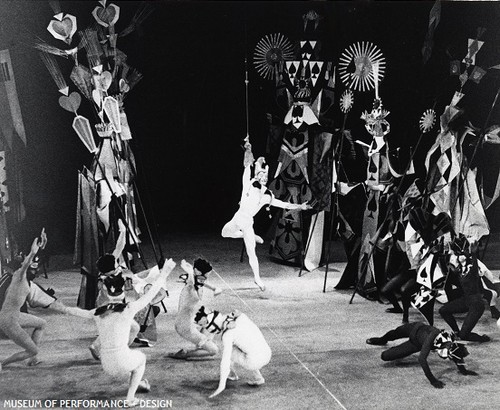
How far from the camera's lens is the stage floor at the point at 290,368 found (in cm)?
417

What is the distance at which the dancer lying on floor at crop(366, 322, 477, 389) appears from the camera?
444cm

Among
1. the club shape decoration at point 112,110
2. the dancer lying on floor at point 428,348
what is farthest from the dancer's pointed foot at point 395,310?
the club shape decoration at point 112,110

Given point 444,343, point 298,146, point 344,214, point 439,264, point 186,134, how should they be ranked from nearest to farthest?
point 444,343 → point 439,264 → point 344,214 → point 298,146 → point 186,134

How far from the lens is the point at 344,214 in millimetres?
6645

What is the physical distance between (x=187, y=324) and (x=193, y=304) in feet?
0.42

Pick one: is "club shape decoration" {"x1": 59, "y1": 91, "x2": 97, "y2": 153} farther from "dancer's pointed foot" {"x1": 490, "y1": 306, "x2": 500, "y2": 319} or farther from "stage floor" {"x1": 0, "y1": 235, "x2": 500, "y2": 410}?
"dancer's pointed foot" {"x1": 490, "y1": 306, "x2": 500, "y2": 319}

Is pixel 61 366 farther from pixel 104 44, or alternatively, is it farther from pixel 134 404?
pixel 104 44

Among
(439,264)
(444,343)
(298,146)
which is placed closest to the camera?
(444,343)

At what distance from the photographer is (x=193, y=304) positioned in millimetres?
4590

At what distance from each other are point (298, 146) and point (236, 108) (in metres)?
1.02

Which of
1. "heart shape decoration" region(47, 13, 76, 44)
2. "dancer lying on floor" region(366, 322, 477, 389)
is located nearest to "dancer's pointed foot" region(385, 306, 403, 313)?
"dancer lying on floor" region(366, 322, 477, 389)

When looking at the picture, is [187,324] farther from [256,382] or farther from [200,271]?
[256,382]

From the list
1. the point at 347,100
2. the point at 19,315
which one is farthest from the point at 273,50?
the point at 19,315

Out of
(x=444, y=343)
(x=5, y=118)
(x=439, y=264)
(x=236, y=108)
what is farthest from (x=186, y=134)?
(x=444, y=343)
